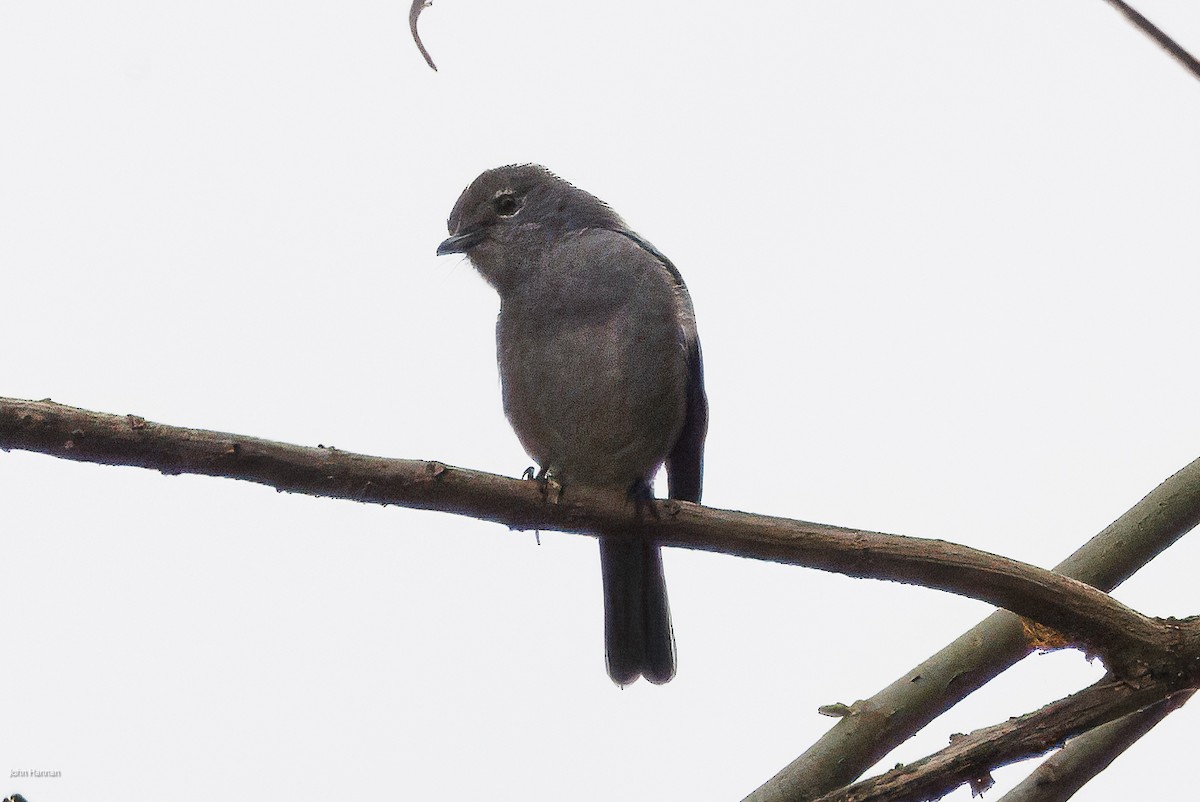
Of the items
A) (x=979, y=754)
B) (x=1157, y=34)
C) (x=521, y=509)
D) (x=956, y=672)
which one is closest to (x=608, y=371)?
(x=521, y=509)

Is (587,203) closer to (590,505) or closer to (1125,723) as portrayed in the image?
(590,505)

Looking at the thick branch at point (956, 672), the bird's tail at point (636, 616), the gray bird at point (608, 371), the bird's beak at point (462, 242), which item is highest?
the bird's beak at point (462, 242)

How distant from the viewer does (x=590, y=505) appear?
136 inches

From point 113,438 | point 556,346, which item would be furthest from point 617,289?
point 113,438

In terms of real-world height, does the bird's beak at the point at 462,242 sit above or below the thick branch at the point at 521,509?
above

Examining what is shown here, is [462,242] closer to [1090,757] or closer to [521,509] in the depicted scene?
[521,509]

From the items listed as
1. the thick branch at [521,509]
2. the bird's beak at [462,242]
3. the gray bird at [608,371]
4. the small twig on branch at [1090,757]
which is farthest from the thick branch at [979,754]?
the bird's beak at [462,242]

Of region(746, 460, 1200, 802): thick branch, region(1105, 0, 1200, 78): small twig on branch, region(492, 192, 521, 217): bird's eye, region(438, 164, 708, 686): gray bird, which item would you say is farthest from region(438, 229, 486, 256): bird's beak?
region(1105, 0, 1200, 78): small twig on branch

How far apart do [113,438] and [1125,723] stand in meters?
2.64

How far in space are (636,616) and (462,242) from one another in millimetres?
1657

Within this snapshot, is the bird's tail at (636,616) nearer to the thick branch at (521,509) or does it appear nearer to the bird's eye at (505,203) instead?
the thick branch at (521,509)

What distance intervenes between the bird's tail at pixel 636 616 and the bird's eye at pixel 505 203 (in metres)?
1.43

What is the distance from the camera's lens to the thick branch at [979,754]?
2592mm

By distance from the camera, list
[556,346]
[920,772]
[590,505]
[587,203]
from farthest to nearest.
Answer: [587,203], [556,346], [590,505], [920,772]
